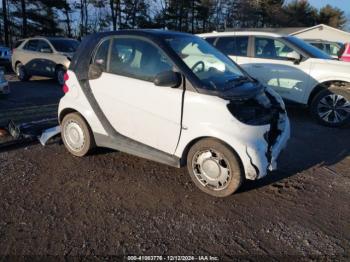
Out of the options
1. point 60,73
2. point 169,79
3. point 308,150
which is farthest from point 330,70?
point 60,73

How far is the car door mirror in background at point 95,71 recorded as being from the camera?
4.65 m

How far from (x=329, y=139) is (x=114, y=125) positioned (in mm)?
3820

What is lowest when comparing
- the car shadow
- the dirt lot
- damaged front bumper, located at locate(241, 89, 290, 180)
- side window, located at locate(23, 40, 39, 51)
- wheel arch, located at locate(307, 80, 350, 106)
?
the dirt lot

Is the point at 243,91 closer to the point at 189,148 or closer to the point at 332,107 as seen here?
the point at 189,148

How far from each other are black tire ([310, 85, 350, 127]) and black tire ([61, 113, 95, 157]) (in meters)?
4.59

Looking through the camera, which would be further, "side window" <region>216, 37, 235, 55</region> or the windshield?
"side window" <region>216, 37, 235, 55</region>

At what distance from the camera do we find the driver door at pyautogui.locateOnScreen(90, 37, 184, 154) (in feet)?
13.6

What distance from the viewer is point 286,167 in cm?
496

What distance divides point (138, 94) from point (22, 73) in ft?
34.2

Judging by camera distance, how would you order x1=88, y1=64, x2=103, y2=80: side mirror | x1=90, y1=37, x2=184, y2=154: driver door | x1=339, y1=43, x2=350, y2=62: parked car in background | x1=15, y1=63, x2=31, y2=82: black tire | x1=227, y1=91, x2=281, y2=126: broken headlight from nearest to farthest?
x1=227, y1=91, x2=281, y2=126: broken headlight, x1=90, y1=37, x2=184, y2=154: driver door, x1=88, y1=64, x2=103, y2=80: side mirror, x1=339, y1=43, x2=350, y2=62: parked car in background, x1=15, y1=63, x2=31, y2=82: black tire

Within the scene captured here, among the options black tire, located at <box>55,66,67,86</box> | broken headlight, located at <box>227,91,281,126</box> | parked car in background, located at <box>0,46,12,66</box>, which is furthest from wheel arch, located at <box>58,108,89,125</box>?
parked car in background, located at <box>0,46,12,66</box>

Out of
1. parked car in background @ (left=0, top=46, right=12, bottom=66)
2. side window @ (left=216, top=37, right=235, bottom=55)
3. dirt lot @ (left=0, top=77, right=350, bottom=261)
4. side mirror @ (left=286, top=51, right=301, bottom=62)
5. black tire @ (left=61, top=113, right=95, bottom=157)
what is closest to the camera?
dirt lot @ (left=0, top=77, right=350, bottom=261)

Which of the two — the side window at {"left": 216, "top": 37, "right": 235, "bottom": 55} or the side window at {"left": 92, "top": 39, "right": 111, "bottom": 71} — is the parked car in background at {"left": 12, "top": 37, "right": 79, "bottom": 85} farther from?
the side window at {"left": 92, "top": 39, "right": 111, "bottom": 71}

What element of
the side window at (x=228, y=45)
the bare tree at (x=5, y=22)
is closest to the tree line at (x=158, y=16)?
the bare tree at (x=5, y=22)
